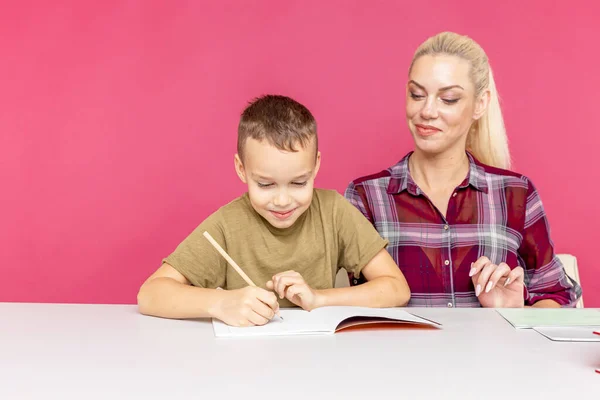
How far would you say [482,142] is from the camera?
231 cm

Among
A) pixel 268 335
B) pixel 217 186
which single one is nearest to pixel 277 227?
pixel 268 335

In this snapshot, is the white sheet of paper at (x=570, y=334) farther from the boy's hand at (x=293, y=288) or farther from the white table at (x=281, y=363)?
the boy's hand at (x=293, y=288)

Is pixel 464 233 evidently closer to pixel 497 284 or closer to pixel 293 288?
pixel 497 284

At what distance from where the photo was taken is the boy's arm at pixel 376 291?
165cm

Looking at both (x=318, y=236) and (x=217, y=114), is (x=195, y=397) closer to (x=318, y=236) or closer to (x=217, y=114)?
(x=318, y=236)

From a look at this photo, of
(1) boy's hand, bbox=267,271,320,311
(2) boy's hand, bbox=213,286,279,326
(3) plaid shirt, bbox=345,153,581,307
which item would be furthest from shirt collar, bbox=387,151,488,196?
(2) boy's hand, bbox=213,286,279,326

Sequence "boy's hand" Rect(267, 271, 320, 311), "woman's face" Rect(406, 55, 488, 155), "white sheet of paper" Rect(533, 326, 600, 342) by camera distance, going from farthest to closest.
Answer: "woman's face" Rect(406, 55, 488, 155), "boy's hand" Rect(267, 271, 320, 311), "white sheet of paper" Rect(533, 326, 600, 342)

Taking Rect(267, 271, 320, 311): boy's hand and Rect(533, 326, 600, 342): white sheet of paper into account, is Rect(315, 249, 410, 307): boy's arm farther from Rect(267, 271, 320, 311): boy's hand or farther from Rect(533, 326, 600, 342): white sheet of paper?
Rect(533, 326, 600, 342): white sheet of paper

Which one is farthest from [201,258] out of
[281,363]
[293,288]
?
[281,363]

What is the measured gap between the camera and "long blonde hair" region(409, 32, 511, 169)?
2117mm

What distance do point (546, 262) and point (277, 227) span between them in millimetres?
768

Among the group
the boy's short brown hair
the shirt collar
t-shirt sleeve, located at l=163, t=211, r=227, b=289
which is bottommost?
t-shirt sleeve, located at l=163, t=211, r=227, b=289

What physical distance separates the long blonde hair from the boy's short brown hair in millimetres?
529

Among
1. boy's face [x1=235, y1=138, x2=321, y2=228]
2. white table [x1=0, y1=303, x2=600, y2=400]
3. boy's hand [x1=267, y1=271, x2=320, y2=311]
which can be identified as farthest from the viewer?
boy's face [x1=235, y1=138, x2=321, y2=228]
